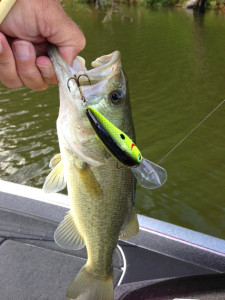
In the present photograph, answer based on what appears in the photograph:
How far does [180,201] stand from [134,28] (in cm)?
1680

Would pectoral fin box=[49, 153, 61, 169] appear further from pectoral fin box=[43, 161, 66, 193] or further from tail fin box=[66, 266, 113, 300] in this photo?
tail fin box=[66, 266, 113, 300]

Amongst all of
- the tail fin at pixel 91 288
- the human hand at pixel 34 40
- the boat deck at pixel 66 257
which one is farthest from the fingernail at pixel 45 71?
the boat deck at pixel 66 257

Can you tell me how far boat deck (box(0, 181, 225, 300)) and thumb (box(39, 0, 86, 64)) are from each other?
1516 mm

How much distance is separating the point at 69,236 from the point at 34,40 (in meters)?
0.93

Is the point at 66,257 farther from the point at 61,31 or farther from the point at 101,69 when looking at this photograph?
the point at 61,31

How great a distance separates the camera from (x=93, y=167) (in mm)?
1751

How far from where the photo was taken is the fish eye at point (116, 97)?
175cm

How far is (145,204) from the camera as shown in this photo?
6.02m

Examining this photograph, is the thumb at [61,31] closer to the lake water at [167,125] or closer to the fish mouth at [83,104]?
the fish mouth at [83,104]

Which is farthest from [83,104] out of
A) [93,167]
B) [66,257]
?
[66,257]

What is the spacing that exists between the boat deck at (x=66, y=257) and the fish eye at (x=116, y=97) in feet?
4.08

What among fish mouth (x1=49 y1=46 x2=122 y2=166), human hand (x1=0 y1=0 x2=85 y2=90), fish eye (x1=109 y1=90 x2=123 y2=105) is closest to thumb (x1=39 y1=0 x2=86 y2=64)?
human hand (x1=0 y1=0 x2=85 y2=90)

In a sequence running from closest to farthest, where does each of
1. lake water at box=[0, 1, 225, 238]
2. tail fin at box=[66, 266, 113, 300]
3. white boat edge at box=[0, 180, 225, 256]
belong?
1. tail fin at box=[66, 266, 113, 300]
2. white boat edge at box=[0, 180, 225, 256]
3. lake water at box=[0, 1, 225, 238]

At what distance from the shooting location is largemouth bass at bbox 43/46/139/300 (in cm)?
173
